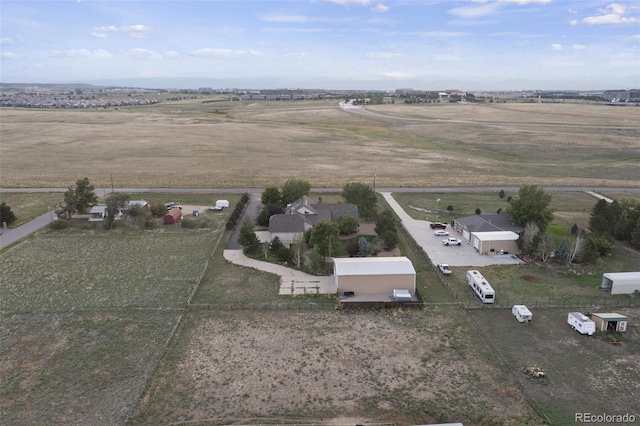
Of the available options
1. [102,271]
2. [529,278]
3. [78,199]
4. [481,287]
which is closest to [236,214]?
[102,271]

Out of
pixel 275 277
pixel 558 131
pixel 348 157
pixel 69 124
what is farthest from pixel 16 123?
pixel 558 131

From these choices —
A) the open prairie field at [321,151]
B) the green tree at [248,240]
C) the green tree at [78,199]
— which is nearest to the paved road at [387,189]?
the open prairie field at [321,151]

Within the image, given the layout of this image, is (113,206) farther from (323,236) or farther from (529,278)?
(529,278)

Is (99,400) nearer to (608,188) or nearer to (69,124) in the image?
(608,188)

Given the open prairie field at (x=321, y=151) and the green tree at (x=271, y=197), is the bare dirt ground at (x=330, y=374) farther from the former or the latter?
the open prairie field at (x=321, y=151)

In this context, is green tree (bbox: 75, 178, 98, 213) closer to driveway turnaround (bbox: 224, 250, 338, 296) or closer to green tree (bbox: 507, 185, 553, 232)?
driveway turnaround (bbox: 224, 250, 338, 296)
